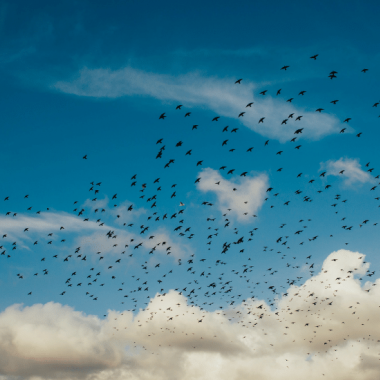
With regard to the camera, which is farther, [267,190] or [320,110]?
[267,190]

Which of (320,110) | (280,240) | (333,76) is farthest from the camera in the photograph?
(280,240)

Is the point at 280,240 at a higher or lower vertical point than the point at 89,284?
higher

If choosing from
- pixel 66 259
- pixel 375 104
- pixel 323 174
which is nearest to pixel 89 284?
pixel 66 259

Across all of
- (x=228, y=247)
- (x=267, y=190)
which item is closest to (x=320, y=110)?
(x=267, y=190)

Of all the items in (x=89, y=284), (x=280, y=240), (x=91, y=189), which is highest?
(x=91, y=189)

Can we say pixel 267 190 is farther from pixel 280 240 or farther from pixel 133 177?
pixel 133 177

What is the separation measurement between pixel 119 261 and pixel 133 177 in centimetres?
2454

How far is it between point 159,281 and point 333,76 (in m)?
61.3

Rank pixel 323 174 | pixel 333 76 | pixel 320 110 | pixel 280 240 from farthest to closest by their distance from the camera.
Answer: pixel 280 240 < pixel 323 174 < pixel 320 110 < pixel 333 76

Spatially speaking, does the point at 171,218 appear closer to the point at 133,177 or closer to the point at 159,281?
the point at 133,177

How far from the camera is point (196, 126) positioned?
161 feet

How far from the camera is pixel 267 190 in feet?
225

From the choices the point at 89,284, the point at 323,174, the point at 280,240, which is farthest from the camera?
the point at 89,284

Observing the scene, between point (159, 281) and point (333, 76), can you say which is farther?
point (159, 281)
